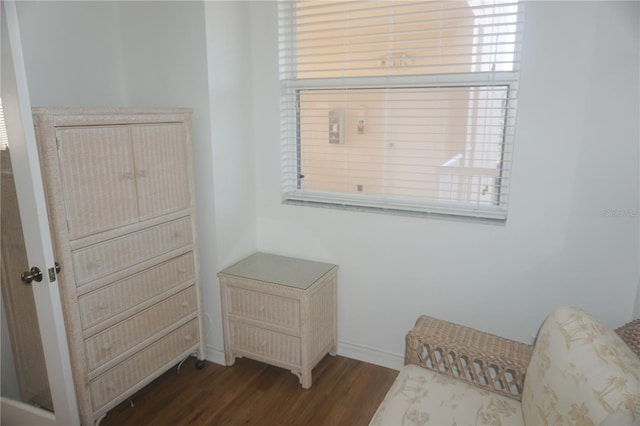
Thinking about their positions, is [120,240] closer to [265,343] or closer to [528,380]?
[265,343]

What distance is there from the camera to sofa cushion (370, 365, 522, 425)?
161cm

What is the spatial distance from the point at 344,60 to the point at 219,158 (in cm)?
88

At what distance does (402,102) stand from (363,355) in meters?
1.50

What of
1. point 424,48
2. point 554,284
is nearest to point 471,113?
point 424,48

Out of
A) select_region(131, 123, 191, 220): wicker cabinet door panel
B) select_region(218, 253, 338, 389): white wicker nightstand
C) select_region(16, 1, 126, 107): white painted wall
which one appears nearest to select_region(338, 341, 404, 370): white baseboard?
select_region(218, 253, 338, 389): white wicker nightstand

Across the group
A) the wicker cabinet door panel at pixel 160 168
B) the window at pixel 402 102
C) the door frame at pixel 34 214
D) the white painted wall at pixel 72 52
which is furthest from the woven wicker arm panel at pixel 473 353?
the white painted wall at pixel 72 52

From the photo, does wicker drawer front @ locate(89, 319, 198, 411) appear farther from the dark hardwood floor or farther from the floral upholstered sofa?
the floral upholstered sofa

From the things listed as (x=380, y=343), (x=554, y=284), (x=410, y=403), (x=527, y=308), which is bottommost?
(x=380, y=343)

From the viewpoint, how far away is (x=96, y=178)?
1.85m

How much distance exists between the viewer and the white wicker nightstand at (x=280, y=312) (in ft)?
7.65

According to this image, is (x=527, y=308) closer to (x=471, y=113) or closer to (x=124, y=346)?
(x=471, y=113)

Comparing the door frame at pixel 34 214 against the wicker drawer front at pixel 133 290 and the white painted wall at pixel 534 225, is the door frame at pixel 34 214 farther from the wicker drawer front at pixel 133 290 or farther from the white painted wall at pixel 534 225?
the white painted wall at pixel 534 225

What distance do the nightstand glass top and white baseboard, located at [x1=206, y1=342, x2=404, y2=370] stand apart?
54 centimetres

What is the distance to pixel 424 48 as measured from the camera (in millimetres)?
2236
